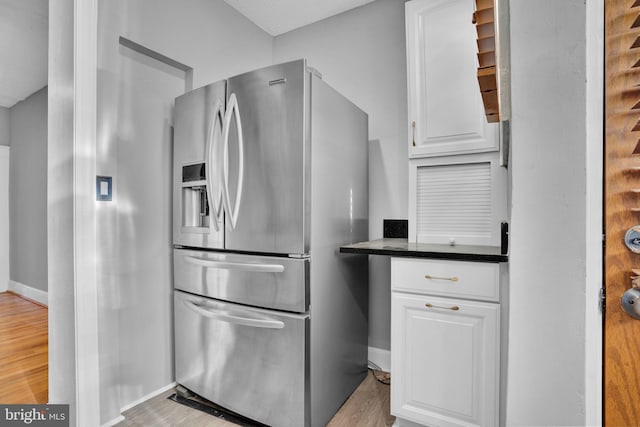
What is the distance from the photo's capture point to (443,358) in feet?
4.80

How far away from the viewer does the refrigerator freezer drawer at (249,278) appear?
1.51 meters

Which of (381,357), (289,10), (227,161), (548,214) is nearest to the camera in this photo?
(548,214)

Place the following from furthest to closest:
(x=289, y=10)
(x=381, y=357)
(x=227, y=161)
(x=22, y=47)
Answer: (x=22, y=47) → (x=289, y=10) → (x=381, y=357) → (x=227, y=161)

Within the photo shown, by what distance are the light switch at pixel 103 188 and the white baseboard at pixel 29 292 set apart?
320cm

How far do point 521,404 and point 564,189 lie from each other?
441mm

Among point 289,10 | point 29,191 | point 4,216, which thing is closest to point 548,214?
point 289,10

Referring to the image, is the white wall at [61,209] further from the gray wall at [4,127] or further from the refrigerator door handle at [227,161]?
the gray wall at [4,127]

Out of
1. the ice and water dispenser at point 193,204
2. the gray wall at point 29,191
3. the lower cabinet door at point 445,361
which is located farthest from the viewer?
the gray wall at point 29,191

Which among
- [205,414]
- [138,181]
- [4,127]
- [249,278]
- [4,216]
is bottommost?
[205,414]

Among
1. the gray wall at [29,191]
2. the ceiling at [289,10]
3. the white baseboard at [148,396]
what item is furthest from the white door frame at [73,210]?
the gray wall at [29,191]

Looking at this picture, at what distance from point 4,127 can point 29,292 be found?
2.25 metres

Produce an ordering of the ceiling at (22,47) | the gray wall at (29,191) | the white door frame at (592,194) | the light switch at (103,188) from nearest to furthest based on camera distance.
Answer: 1. the white door frame at (592,194)
2. the light switch at (103,188)
3. the ceiling at (22,47)
4. the gray wall at (29,191)

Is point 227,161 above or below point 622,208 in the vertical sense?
above

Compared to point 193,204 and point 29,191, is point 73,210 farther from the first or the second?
point 29,191
